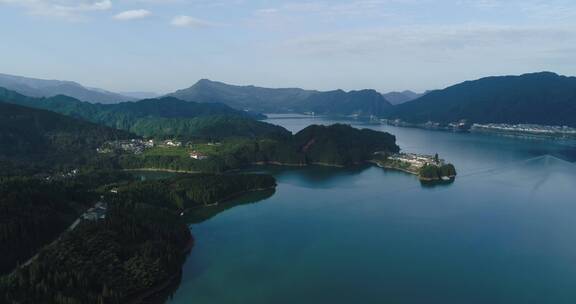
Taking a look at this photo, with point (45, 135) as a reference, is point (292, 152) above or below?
below

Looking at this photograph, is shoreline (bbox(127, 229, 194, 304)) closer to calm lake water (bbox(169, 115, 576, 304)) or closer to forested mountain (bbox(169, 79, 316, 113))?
calm lake water (bbox(169, 115, 576, 304))

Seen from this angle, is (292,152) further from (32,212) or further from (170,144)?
(32,212)

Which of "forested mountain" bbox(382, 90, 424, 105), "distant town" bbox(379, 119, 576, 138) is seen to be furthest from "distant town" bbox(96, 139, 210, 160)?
"forested mountain" bbox(382, 90, 424, 105)

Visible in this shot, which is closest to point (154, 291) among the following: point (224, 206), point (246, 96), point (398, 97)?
point (224, 206)

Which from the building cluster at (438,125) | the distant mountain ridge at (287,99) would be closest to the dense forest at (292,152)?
the building cluster at (438,125)

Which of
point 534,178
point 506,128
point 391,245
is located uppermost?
point 506,128

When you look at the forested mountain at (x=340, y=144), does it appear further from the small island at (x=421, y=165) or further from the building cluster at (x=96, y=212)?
the building cluster at (x=96, y=212)
